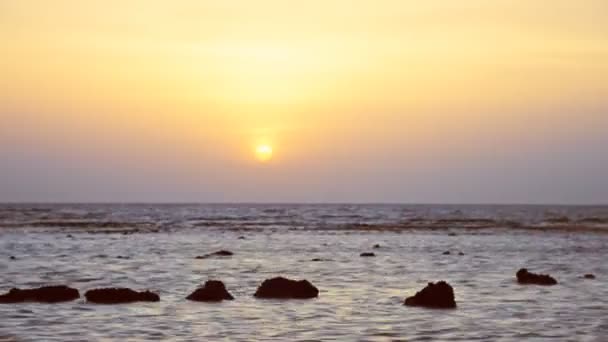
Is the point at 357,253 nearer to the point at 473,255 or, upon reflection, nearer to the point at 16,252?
the point at 473,255

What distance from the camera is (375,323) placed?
21.0 metres

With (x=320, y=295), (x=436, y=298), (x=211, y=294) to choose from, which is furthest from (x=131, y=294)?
(x=436, y=298)

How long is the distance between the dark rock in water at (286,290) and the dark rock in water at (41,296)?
548 cm

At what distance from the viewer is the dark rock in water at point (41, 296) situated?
24562 mm

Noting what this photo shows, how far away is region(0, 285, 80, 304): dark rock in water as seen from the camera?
24.6 meters

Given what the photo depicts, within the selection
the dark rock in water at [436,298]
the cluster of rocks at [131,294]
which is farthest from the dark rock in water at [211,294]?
the dark rock in water at [436,298]

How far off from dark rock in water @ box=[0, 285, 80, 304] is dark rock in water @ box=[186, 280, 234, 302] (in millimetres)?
3428

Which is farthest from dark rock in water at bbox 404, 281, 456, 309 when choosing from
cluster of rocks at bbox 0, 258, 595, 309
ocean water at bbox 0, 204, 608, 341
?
ocean water at bbox 0, 204, 608, 341

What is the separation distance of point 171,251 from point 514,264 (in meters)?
20.1

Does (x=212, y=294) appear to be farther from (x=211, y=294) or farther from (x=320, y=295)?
(x=320, y=295)

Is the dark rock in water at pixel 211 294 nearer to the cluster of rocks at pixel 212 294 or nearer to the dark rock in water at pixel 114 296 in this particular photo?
the cluster of rocks at pixel 212 294

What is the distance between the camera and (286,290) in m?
26.4

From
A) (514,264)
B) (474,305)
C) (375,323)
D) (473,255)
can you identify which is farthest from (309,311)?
(473,255)

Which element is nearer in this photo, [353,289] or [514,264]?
[353,289]
